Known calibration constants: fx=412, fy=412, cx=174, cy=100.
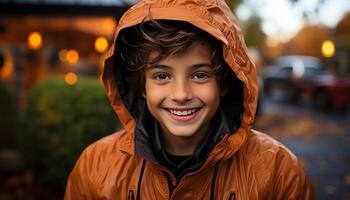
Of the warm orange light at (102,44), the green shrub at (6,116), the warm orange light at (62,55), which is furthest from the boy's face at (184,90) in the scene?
the warm orange light at (62,55)

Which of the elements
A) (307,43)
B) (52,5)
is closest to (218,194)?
(52,5)

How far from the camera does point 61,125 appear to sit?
18.4 feet

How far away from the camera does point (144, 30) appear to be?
5.84 ft

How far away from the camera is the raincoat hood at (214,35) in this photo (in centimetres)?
167

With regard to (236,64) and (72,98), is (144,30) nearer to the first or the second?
(236,64)

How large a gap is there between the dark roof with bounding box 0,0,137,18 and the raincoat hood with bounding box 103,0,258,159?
6238mm

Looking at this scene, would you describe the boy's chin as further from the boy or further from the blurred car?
the blurred car

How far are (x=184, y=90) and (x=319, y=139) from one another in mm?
10229

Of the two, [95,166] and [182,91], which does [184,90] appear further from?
[95,166]

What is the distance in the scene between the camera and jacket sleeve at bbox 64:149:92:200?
1940 millimetres

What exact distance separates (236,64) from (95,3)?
683 cm

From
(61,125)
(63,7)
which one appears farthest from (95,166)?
(63,7)

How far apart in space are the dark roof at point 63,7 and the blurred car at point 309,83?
934cm

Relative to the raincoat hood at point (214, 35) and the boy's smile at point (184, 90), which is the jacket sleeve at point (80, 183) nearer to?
the raincoat hood at point (214, 35)
